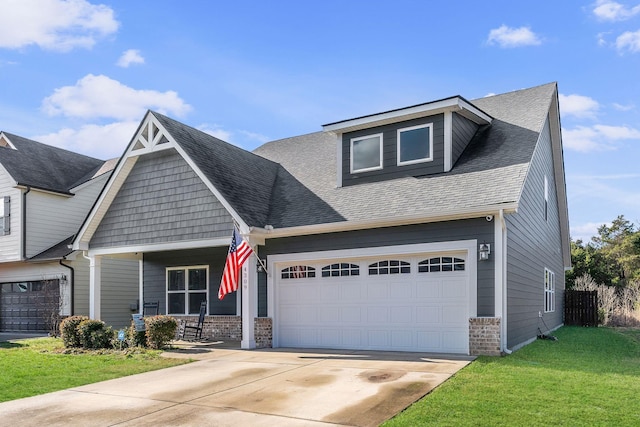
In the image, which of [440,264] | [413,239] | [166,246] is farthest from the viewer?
[166,246]

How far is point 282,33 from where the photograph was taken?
14.1 metres

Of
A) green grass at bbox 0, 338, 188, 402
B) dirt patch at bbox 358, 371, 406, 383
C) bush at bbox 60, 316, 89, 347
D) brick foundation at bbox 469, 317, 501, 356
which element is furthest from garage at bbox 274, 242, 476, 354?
bush at bbox 60, 316, 89, 347

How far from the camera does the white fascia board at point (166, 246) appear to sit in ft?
44.5

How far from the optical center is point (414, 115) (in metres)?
13.3

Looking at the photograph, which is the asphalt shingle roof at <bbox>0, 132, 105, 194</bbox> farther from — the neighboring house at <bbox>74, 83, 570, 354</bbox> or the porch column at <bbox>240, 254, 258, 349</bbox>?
the porch column at <bbox>240, 254, 258, 349</bbox>

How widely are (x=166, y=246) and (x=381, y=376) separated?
792 cm

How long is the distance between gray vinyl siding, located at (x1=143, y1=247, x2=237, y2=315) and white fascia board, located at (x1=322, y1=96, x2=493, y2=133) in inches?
197

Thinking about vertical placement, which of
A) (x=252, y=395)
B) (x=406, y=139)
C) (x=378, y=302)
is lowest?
(x=252, y=395)

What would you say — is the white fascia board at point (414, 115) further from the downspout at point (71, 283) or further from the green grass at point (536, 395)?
the downspout at point (71, 283)

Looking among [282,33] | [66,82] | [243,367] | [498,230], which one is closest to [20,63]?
[66,82]

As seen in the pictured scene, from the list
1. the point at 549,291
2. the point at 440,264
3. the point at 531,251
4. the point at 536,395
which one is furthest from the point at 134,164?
the point at 549,291

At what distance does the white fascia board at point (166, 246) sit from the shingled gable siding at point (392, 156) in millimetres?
3638

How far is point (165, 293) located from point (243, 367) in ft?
25.2

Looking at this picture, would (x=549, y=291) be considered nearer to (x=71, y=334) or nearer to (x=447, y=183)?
(x=447, y=183)
